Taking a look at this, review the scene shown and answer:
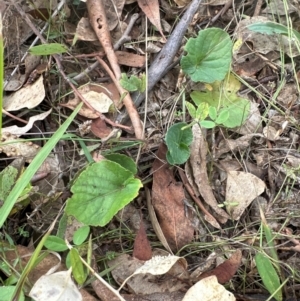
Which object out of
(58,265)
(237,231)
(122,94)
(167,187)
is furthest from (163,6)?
(58,265)

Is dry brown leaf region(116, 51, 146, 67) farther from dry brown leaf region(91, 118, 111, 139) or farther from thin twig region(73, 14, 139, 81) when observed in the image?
dry brown leaf region(91, 118, 111, 139)

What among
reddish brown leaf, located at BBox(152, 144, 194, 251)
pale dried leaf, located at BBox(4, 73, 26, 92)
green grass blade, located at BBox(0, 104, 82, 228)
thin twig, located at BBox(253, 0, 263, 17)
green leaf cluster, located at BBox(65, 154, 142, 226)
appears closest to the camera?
green grass blade, located at BBox(0, 104, 82, 228)

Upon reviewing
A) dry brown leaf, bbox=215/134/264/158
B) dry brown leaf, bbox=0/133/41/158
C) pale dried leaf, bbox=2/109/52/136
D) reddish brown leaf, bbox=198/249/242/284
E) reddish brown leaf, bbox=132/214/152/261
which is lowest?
reddish brown leaf, bbox=198/249/242/284

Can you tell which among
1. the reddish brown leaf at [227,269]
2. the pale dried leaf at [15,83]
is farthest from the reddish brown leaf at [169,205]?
the pale dried leaf at [15,83]

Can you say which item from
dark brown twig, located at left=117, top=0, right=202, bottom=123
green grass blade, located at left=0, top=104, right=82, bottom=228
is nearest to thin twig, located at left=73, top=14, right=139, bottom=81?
dark brown twig, located at left=117, top=0, right=202, bottom=123

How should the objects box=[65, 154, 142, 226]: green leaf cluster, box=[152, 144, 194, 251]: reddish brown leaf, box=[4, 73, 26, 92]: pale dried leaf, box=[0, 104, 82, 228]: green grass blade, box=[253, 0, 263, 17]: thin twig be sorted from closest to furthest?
box=[0, 104, 82, 228]: green grass blade, box=[65, 154, 142, 226]: green leaf cluster, box=[152, 144, 194, 251]: reddish brown leaf, box=[4, 73, 26, 92]: pale dried leaf, box=[253, 0, 263, 17]: thin twig

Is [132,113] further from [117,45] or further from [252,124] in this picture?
[252,124]

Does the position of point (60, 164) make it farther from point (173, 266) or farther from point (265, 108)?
point (265, 108)

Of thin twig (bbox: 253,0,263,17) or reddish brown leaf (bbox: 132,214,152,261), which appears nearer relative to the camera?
reddish brown leaf (bbox: 132,214,152,261)
